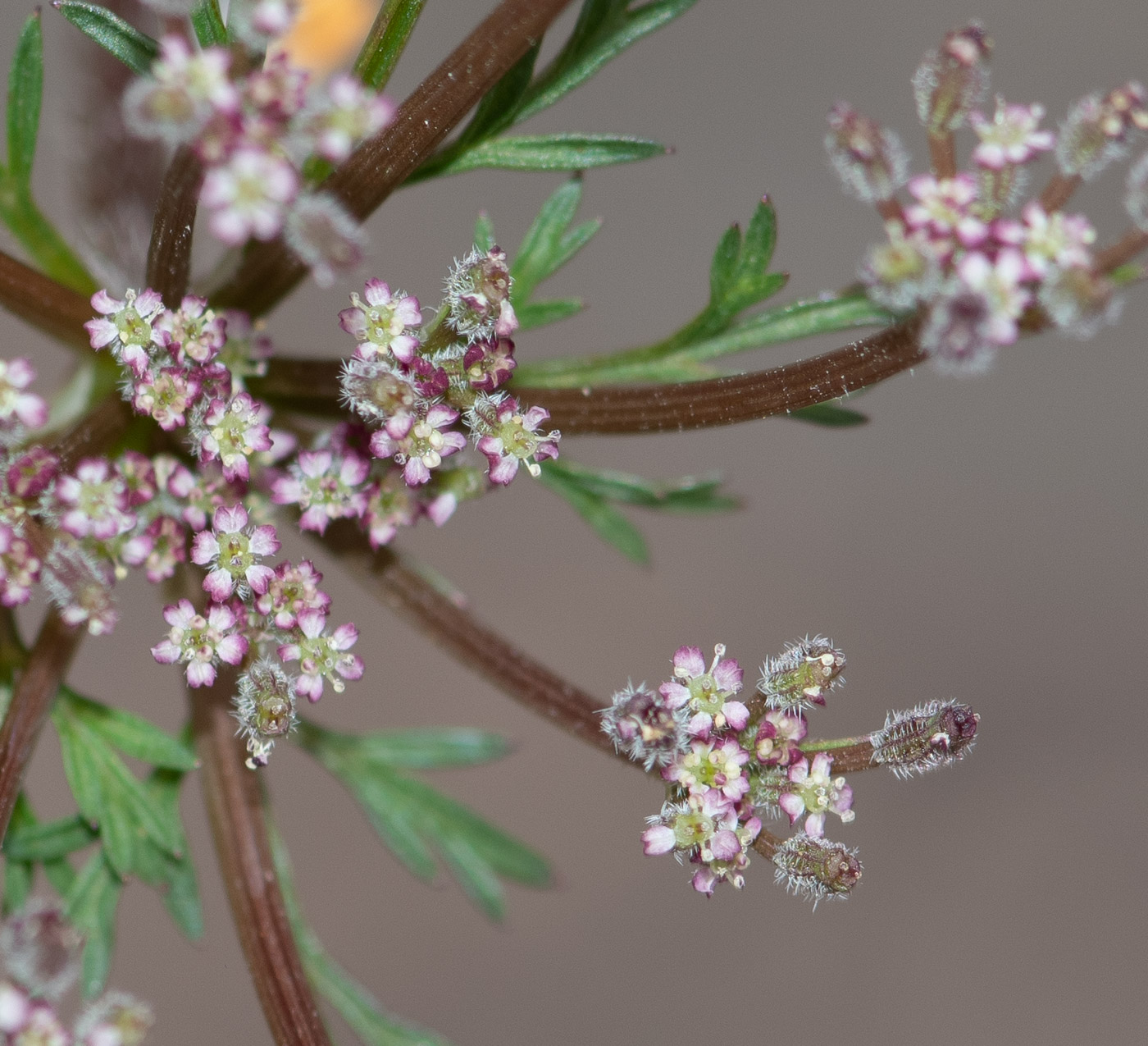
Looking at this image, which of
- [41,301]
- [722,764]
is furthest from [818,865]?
[41,301]

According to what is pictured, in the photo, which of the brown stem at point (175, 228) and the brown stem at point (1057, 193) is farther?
the brown stem at point (175, 228)

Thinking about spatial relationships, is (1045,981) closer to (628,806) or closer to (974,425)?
(628,806)

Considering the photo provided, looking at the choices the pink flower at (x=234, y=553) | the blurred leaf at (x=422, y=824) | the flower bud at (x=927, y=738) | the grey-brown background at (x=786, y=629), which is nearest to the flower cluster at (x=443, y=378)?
the pink flower at (x=234, y=553)

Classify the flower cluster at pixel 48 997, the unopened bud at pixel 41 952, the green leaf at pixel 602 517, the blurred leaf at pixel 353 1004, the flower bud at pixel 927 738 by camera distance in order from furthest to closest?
the blurred leaf at pixel 353 1004
the green leaf at pixel 602 517
the flower bud at pixel 927 738
the unopened bud at pixel 41 952
the flower cluster at pixel 48 997

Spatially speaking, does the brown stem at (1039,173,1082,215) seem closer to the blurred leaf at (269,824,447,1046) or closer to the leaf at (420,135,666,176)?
the leaf at (420,135,666,176)

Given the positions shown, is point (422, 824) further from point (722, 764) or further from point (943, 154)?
point (943, 154)

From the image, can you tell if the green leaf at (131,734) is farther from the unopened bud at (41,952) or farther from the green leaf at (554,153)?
the green leaf at (554,153)

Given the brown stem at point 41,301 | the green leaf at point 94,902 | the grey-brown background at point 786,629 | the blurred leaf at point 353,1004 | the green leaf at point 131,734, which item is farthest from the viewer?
the grey-brown background at point 786,629

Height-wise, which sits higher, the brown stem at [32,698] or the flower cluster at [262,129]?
the flower cluster at [262,129]
